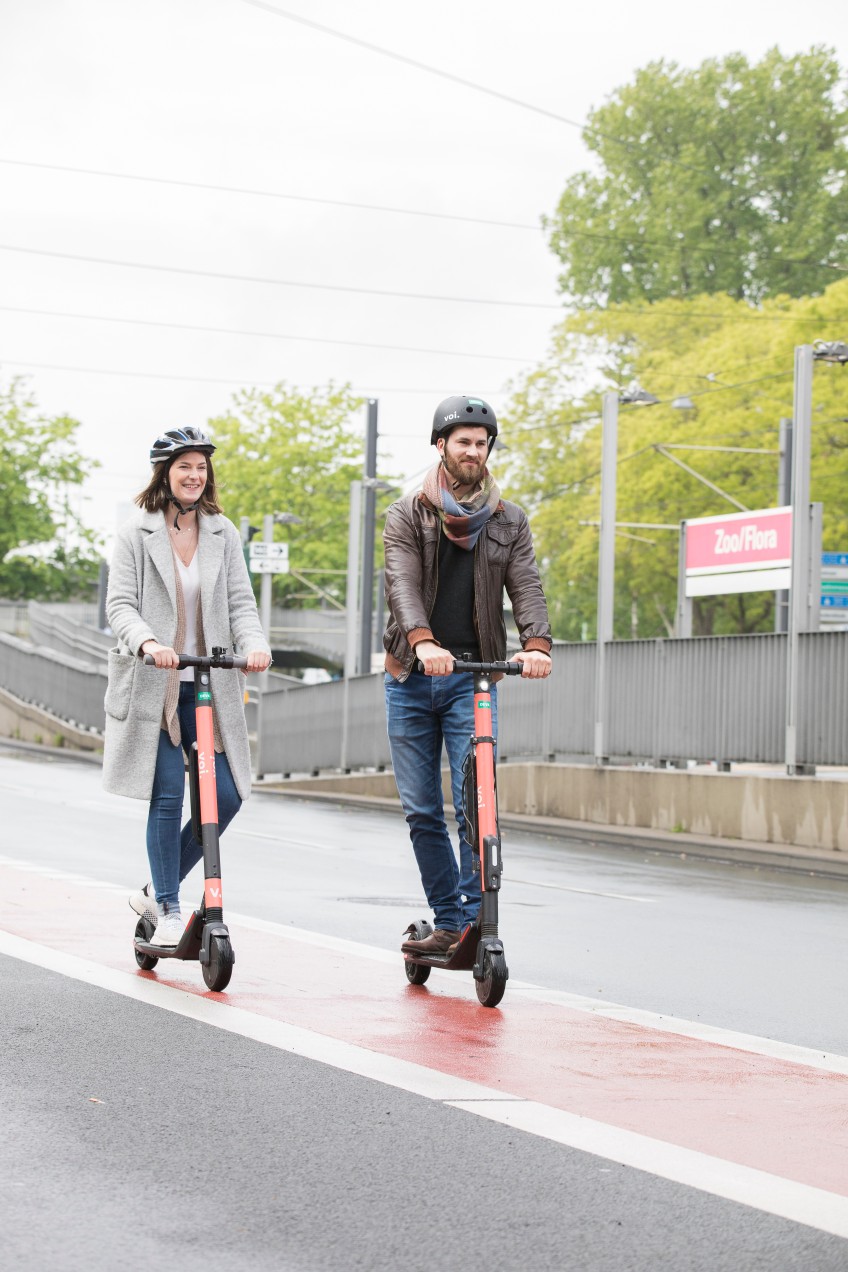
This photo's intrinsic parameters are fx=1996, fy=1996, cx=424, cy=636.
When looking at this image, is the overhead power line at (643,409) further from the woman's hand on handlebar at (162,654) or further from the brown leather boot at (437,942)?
the woman's hand on handlebar at (162,654)

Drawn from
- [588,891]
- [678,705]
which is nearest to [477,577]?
[588,891]

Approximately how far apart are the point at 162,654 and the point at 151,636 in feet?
0.61

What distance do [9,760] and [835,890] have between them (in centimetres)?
2125

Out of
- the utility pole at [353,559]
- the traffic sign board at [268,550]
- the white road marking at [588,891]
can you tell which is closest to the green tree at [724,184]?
the traffic sign board at [268,550]

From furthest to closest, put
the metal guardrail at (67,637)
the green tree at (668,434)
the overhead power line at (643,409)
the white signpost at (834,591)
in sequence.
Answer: the metal guardrail at (67,637) < the overhead power line at (643,409) < the green tree at (668,434) < the white signpost at (834,591)

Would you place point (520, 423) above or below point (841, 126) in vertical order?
below

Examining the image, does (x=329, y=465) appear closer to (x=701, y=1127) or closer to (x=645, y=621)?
(x=645, y=621)

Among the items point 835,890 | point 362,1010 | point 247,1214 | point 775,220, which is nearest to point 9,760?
point 835,890

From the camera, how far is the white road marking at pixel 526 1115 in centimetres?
415

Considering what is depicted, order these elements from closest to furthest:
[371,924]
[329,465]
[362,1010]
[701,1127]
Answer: [701,1127] < [362,1010] < [371,924] < [329,465]

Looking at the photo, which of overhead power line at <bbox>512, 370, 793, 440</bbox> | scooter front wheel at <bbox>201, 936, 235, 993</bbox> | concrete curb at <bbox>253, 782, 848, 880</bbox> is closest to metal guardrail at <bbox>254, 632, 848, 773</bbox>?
concrete curb at <bbox>253, 782, 848, 880</bbox>

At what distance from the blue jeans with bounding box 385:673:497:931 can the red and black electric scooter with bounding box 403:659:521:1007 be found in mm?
161

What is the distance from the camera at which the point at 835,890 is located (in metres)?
14.7

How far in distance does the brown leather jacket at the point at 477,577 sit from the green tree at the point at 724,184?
53.3m
